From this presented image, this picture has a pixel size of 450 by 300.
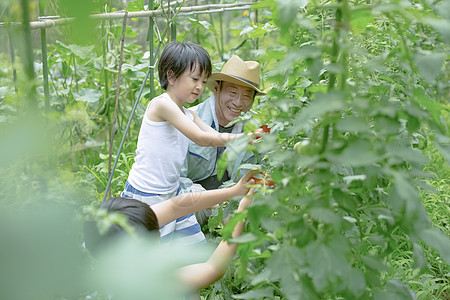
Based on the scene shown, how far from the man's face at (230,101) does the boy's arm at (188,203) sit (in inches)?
26.0

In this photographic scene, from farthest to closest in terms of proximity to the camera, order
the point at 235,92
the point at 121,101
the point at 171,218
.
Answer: the point at 121,101 → the point at 235,92 → the point at 171,218

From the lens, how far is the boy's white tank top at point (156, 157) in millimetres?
1940

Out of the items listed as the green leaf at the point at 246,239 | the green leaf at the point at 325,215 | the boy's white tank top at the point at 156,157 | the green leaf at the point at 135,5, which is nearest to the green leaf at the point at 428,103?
the green leaf at the point at 325,215

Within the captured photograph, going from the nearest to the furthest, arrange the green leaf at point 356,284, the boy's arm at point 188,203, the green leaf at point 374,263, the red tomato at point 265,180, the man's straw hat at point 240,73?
the green leaf at point 356,284 < the green leaf at point 374,263 < the red tomato at point 265,180 < the boy's arm at point 188,203 < the man's straw hat at point 240,73

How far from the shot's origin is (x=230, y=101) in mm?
2449

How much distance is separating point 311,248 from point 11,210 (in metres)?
0.52

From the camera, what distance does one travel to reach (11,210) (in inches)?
16.9

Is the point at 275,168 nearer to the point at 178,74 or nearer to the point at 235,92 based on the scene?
the point at 178,74

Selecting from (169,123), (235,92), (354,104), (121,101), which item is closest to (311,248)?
(354,104)

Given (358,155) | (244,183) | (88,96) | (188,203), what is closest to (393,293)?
(358,155)

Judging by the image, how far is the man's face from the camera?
7.98 ft

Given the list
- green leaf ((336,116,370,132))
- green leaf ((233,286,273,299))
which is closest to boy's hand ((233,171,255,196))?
green leaf ((233,286,273,299))

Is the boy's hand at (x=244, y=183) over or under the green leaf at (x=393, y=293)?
under

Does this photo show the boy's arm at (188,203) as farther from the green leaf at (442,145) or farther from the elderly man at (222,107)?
the green leaf at (442,145)
